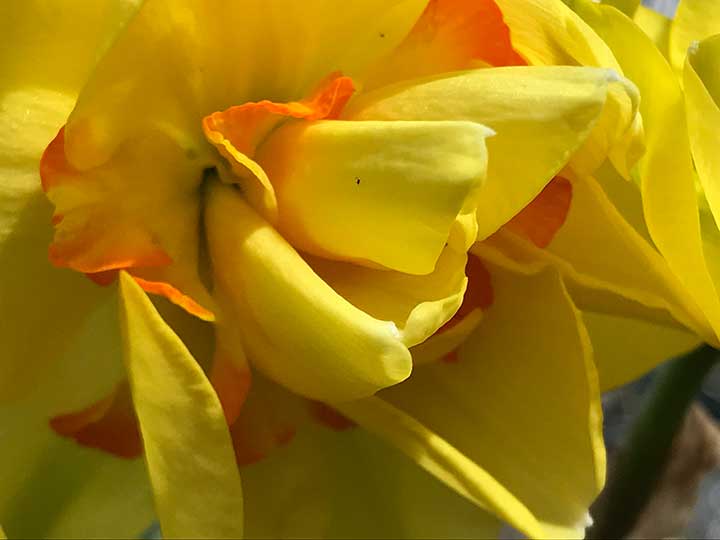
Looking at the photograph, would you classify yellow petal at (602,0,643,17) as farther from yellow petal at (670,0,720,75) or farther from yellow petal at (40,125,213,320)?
yellow petal at (40,125,213,320)

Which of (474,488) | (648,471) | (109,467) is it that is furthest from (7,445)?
(648,471)

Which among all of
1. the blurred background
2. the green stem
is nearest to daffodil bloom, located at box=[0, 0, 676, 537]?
the green stem

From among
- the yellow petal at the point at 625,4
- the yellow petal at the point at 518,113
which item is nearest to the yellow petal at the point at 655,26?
the yellow petal at the point at 625,4

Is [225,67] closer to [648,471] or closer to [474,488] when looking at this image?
[474,488]

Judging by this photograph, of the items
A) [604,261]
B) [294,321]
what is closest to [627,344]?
[604,261]

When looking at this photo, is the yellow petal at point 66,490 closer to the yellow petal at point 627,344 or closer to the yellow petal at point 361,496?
the yellow petal at point 361,496
